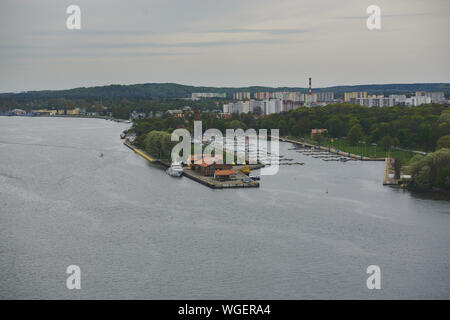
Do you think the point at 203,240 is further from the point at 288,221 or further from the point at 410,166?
the point at 410,166

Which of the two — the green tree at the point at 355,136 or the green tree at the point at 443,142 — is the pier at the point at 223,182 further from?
the green tree at the point at 355,136

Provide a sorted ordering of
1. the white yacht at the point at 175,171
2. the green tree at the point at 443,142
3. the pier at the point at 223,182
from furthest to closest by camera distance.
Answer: the green tree at the point at 443,142 < the white yacht at the point at 175,171 < the pier at the point at 223,182

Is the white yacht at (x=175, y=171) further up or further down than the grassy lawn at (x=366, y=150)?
further down

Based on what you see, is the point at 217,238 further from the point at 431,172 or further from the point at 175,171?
the point at 431,172

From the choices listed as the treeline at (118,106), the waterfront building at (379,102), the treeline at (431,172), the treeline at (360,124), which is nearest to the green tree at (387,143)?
the treeline at (360,124)

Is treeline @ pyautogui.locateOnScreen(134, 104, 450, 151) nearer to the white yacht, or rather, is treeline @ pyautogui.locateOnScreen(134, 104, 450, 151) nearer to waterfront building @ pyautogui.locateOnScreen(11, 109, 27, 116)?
the white yacht

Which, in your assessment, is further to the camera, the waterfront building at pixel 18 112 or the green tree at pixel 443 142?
the waterfront building at pixel 18 112

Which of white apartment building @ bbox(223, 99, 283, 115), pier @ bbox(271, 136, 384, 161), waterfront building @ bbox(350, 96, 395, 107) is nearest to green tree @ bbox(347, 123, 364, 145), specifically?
pier @ bbox(271, 136, 384, 161)
